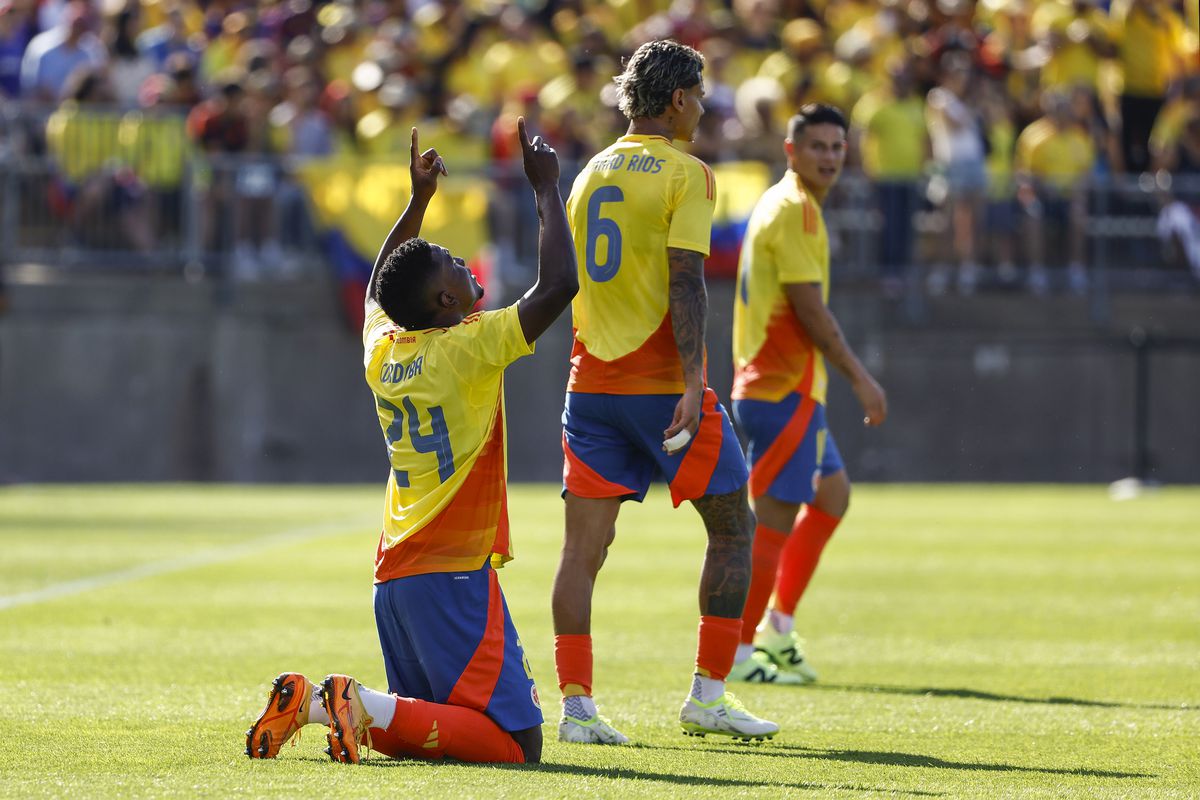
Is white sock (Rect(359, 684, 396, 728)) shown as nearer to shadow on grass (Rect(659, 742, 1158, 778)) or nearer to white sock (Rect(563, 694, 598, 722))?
white sock (Rect(563, 694, 598, 722))

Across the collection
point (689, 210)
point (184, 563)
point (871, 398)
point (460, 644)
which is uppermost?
point (689, 210)

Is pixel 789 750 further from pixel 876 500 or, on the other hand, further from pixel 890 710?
pixel 876 500

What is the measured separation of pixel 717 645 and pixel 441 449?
1.45m

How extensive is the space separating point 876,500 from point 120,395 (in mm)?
8356

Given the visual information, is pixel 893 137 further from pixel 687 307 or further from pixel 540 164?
pixel 540 164

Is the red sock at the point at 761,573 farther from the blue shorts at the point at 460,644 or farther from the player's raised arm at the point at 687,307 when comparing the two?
the blue shorts at the point at 460,644

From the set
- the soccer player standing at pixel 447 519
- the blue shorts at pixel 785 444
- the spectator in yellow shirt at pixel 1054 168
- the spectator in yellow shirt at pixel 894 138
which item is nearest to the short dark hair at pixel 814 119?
the blue shorts at pixel 785 444

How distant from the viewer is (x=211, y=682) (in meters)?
8.33

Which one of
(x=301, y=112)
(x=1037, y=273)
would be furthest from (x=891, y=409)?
(x=301, y=112)

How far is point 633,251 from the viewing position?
7184 mm

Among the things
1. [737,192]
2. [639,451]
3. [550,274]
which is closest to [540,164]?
[550,274]

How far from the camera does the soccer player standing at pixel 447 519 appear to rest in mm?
6270

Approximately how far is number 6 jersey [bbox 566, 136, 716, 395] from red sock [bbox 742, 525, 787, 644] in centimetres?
182

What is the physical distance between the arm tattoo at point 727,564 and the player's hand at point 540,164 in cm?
147
